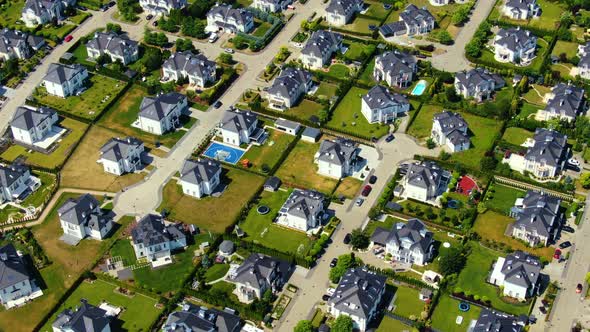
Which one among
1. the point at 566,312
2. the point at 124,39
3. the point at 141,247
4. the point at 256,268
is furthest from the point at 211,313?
the point at 124,39

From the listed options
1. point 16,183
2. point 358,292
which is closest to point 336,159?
point 358,292

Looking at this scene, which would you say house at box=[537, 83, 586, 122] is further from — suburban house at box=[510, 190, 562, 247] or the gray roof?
the gray roof

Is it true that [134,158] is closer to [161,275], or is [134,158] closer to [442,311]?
[161,275]

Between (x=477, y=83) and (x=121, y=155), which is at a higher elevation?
(x=477, y=83)

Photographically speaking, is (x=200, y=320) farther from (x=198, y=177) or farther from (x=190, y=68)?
(x=190, y=68)

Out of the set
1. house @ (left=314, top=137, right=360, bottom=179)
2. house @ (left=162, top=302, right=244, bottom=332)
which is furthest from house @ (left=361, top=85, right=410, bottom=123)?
house @ (left=162, top=302, right=244, bottom=332)

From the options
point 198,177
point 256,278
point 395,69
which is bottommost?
point 256,278

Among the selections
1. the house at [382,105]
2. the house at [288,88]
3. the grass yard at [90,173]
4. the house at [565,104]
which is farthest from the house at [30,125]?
the house at [565,104]
